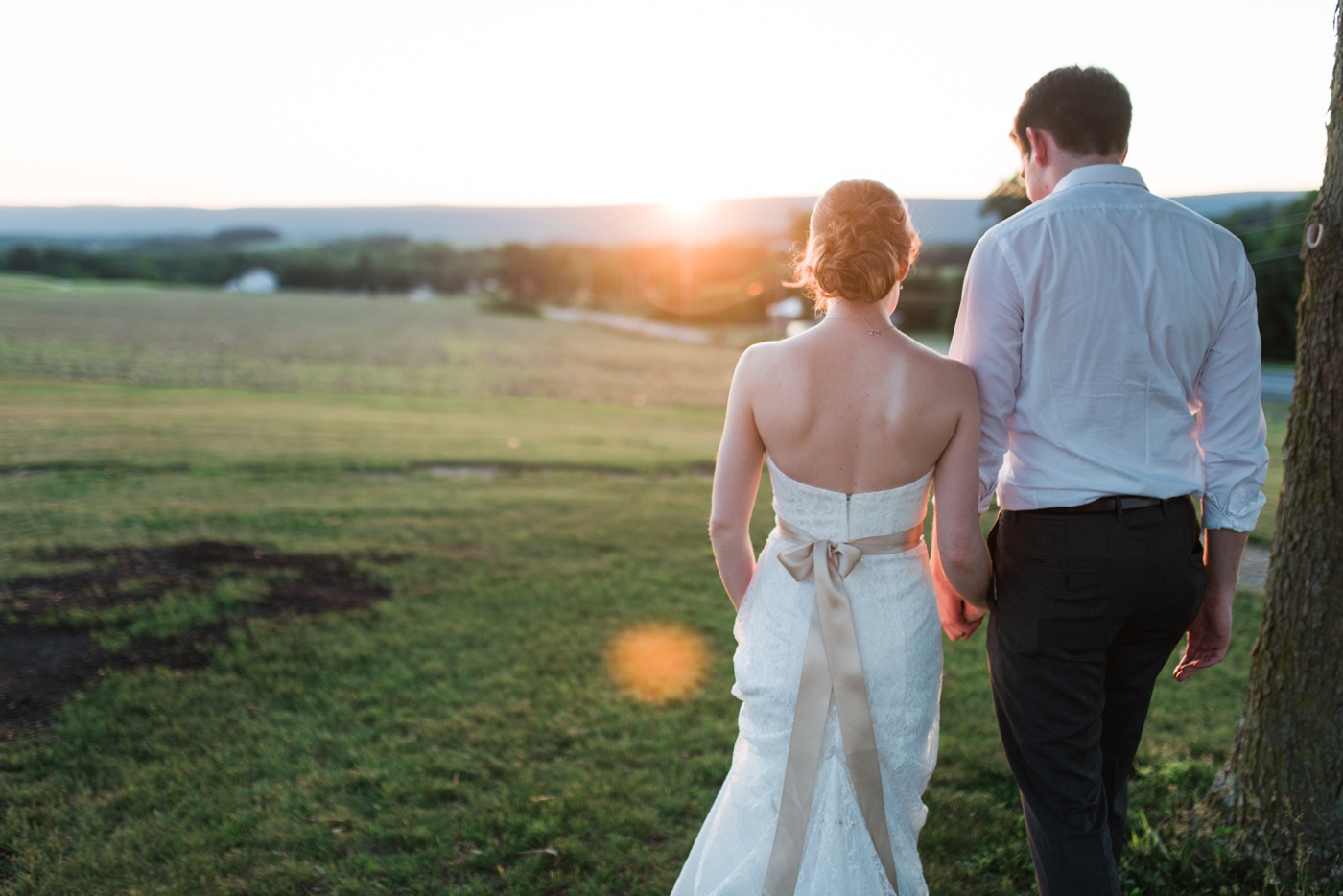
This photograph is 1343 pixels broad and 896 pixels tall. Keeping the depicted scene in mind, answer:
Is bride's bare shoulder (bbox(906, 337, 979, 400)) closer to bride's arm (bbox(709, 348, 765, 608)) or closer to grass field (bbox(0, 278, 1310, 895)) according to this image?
bride's arm (bbox(709, 348, 765, 608))

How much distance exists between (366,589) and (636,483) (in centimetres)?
527

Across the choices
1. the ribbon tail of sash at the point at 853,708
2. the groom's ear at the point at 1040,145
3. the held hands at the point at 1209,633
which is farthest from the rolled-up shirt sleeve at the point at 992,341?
the held hands at the point at 1209,633

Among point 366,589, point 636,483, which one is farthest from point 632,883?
point 636,483

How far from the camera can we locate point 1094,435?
2.08 meters

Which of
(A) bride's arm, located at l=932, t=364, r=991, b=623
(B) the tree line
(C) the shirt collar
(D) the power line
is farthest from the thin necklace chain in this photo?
(D) the power line

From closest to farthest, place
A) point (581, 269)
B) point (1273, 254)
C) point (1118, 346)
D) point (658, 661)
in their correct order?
point (1118, 346) → point (658, 661) → point (1273, 254) → point (581, 269)

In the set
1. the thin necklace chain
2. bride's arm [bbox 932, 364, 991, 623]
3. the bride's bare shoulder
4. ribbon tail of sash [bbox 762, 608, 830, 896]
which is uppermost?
the thin necklace chain

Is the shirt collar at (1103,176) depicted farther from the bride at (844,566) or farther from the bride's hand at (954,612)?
the bride's hand at (954,612)

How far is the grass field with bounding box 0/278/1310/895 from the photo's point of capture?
325 cm

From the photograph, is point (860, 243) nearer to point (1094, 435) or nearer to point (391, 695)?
point (1094, 435)

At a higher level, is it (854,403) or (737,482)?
(854,403)

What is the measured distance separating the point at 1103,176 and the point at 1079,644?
45.0 inches

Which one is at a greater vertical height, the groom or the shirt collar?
the shirt collar

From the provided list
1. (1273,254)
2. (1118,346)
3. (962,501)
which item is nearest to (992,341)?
(1118,346)
